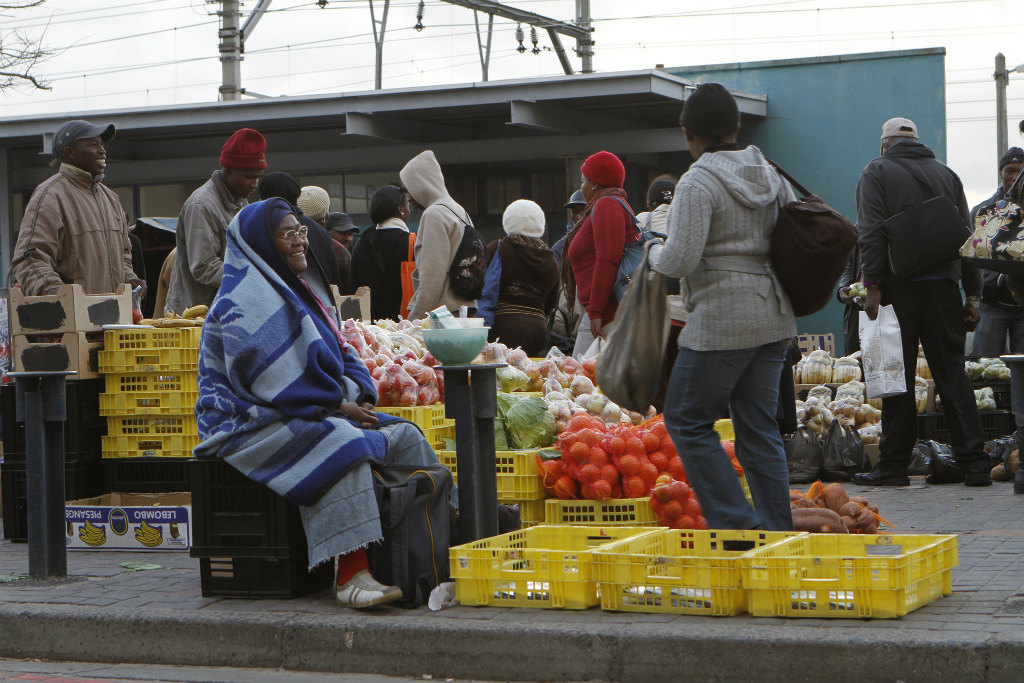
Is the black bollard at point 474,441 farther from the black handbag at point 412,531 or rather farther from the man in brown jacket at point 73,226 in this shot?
the man in brown jacket at point 73,226

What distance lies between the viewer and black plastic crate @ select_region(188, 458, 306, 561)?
18.0ft

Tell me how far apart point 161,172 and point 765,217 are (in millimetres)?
19451

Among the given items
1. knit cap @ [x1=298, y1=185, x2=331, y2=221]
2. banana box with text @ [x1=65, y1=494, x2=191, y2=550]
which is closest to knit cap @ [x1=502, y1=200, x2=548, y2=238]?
knit cap @ [x1=298, y1=185, x2=331, y2=221]

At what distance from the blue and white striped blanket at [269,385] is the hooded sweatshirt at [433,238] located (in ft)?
12.5

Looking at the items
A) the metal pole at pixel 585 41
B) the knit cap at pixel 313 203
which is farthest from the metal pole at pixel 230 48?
the knit cap at pixel 313 203

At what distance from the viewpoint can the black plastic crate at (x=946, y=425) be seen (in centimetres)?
1059

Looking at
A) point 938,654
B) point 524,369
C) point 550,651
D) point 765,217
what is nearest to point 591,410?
point 524,369

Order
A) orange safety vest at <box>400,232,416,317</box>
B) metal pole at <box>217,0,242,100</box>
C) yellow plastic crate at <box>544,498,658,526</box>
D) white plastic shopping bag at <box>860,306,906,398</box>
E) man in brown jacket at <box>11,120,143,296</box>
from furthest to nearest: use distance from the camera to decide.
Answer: metal pole at <box>217,0,242,100</box> < orange safety vest at <box>400,232,416,317</box> < white plastic shopping bag at <box>860,306,906,398</box> < man in brown jacket at <box>11,120,143,296</box> < yellow plastic crate at <box>544,498,658,526</box>

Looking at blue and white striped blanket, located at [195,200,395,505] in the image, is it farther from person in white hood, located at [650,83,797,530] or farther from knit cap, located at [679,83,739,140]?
knit cap, located at [679,83,739,140]

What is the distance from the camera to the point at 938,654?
418cm

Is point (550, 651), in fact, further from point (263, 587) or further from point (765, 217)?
point (765, 217)

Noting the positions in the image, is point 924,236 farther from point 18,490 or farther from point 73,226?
point 18,490

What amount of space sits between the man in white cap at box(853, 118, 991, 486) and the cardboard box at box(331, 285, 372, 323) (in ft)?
11.0

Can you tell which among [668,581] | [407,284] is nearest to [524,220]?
[407,284]
